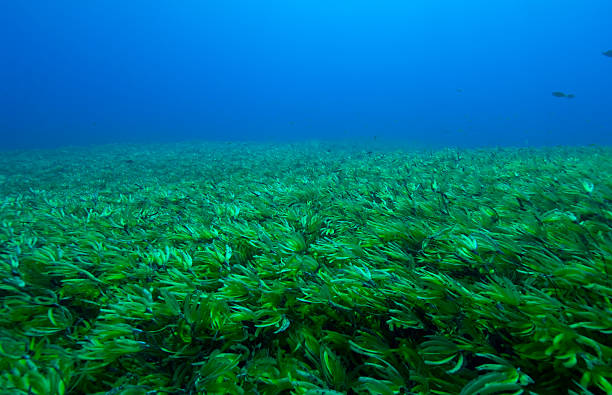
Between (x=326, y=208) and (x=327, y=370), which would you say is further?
(x=326, y=208)

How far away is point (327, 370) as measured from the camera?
161cm

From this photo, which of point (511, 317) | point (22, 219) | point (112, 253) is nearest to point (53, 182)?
point (22, 219)

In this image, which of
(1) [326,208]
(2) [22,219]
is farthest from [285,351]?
(2) [22,219]

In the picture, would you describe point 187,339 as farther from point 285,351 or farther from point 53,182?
point 53,182

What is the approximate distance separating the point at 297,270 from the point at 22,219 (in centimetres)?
593

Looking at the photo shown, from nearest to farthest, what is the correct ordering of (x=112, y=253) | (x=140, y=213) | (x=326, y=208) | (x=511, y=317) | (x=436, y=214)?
(x=511, y=317) → (x=112, y=253) → (x=436, y=214) → (x=326, y=208) → (x=140, y=213)

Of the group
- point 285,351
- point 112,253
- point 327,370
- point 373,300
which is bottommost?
point 285,351

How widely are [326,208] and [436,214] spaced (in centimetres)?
183

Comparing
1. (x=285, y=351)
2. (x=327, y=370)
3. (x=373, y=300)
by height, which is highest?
(x=373, y=300)

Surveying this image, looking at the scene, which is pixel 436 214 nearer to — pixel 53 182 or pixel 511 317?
pixel 511 317

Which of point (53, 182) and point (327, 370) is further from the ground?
point (53, 182)

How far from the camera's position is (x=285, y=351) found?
1952 mm

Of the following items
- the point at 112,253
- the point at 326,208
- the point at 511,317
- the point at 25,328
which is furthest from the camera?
the point at 326,208

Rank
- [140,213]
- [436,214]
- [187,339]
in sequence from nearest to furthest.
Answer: [187,339] → [436,214] → [140,213]
